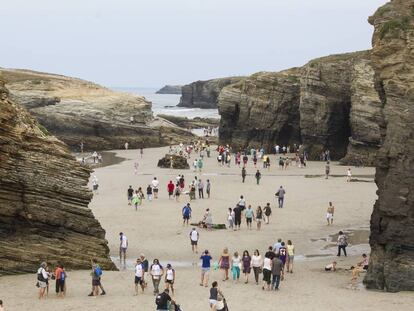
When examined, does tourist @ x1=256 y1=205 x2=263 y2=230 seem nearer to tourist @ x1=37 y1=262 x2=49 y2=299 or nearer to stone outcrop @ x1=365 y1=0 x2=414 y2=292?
stone outcrop @ x1=365 y1=0 x2=414 y2=292

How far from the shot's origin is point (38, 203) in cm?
2389

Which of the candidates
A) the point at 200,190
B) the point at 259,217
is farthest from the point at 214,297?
the point at 200,190

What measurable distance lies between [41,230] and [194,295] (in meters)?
6.42

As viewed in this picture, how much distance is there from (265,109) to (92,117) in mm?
20809

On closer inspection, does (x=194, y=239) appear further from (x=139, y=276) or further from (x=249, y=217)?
(x=139, y=276)

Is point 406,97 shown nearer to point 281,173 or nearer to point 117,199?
point 117,199

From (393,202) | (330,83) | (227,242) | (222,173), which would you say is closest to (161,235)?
(227,242)

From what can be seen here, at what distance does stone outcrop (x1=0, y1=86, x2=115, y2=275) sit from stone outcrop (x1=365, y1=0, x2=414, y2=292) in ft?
32.6

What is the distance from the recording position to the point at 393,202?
22.5 metres

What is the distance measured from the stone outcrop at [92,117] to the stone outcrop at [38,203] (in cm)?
5093

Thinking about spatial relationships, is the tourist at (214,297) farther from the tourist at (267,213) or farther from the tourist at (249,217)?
the tourist at (267,213)

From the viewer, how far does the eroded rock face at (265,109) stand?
2661 inches

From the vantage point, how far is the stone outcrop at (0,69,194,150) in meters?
76.1

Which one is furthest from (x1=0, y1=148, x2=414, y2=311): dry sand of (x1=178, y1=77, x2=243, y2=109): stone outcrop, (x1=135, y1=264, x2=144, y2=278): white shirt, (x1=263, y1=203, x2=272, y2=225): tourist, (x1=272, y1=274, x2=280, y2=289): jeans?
(x1=178, y1=77, x2=243, y2=109): stone outcrop
